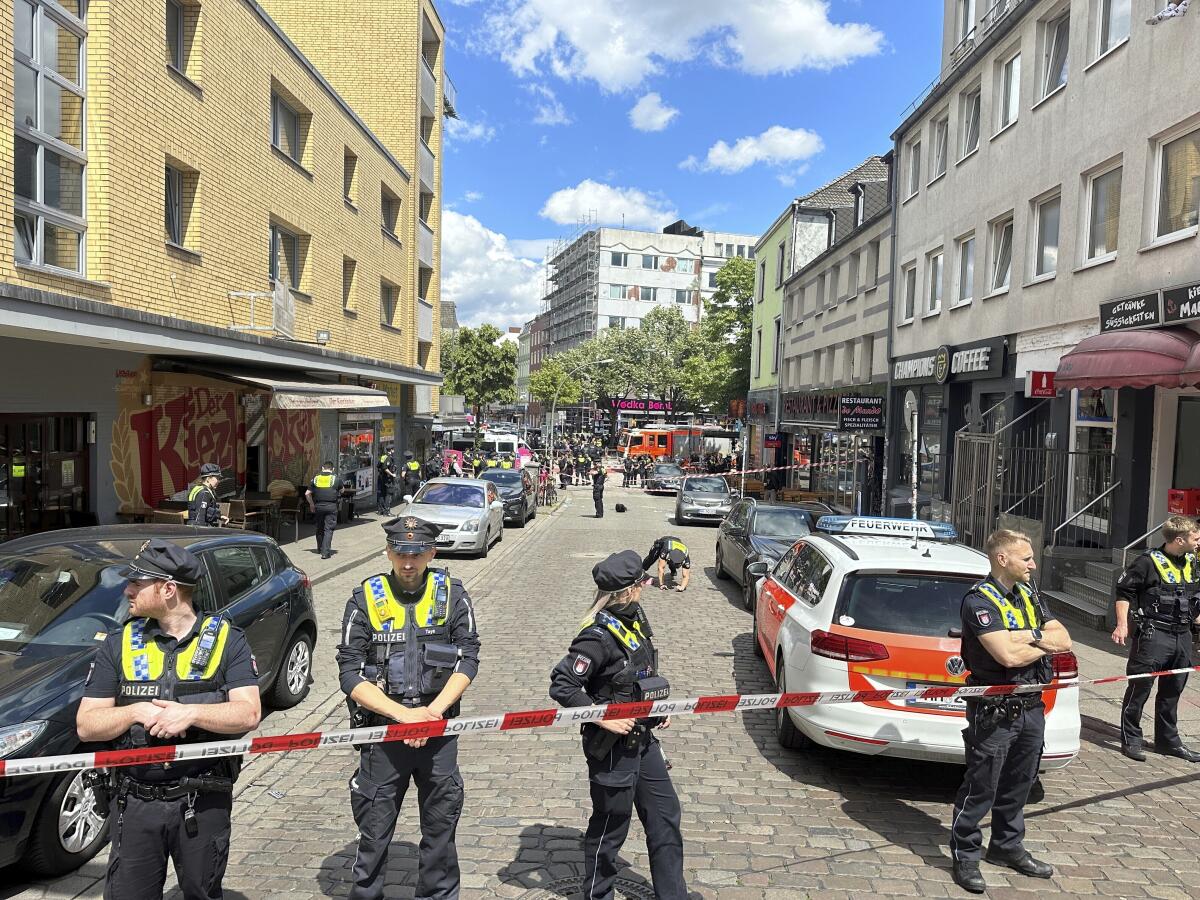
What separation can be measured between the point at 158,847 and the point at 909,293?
69.1ft

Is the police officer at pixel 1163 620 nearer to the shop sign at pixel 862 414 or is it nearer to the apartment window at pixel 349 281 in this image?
the shop sign at pixel 862 414

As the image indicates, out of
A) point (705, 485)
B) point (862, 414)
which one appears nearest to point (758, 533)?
point (862, 414)

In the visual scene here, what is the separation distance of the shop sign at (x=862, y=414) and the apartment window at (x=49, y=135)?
588 inches

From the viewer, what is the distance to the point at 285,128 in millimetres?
18312

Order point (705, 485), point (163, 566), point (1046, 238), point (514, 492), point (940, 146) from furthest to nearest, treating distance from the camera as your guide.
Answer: point (705, 485) → point (514, 492) → point (940, 146) → point (1046, 238) → point (163, 566)

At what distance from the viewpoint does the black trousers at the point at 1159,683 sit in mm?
5926

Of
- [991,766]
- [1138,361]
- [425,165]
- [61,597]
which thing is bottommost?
[991,766]

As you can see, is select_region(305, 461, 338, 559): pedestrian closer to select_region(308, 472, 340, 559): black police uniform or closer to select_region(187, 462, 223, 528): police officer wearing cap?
select_region(308, 472, 340, 559): black police uniform

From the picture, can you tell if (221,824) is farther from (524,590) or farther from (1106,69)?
(1106,69)

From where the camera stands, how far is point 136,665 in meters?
3.00

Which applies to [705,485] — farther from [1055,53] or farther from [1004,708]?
[1004,708]

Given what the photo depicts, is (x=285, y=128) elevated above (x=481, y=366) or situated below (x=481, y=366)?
above

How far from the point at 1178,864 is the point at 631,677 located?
3305 mm

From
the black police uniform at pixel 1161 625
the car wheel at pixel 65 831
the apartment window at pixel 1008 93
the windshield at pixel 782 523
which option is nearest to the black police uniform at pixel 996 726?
the black police uniform at pixel 1161 625
